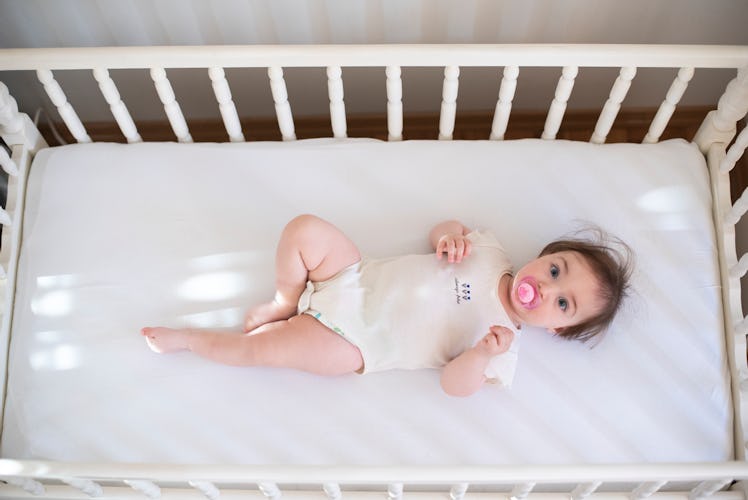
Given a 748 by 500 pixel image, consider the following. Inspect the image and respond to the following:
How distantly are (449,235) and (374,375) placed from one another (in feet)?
0.96

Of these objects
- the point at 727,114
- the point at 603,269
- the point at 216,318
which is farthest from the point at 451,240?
the point at 727,114

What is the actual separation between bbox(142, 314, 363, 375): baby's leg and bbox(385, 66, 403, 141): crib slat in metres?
0.44

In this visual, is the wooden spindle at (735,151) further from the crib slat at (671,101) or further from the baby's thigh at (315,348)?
the baby's thigh at (315,348)

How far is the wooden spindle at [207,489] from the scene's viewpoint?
3.71 feet

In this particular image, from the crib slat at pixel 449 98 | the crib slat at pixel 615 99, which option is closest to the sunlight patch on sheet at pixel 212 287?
the crib slat at pixel 449 98

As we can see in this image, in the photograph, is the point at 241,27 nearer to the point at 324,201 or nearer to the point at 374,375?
the point at 324,201

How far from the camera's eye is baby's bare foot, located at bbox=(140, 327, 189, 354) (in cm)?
130

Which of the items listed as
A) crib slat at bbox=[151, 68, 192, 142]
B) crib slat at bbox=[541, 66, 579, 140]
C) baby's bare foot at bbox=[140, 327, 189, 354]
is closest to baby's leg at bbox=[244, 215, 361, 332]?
baby's bare foot at bbox=[140, 327, 189, 354]

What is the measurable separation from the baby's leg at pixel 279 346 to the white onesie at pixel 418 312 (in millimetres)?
22

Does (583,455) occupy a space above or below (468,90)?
below

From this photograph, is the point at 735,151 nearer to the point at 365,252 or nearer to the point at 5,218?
the point at 365,252

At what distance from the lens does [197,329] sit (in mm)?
1346

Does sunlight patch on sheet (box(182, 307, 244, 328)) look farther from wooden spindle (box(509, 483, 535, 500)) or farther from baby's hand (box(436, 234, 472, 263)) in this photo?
wooden spindle (box(509, 483, 535, 500))

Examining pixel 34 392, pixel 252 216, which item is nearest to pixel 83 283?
pixel 34 392
